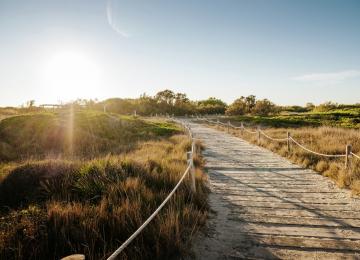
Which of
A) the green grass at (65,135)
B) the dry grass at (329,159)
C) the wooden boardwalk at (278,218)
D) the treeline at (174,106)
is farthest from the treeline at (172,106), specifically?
the wooden boardwalk at (278,218)

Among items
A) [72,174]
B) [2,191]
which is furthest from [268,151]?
[2,191]

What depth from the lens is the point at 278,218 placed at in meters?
6.04

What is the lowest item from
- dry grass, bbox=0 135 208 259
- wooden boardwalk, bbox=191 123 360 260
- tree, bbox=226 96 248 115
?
wooden boardwalk, bbox=191 123 360 260

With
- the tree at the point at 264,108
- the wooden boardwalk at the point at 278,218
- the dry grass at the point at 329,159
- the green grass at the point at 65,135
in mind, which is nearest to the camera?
the wooden boardwalk at the point at 278,218

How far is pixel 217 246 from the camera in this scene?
16.0ft

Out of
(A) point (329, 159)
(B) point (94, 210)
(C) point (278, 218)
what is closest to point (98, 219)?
(B) point (94, 210)

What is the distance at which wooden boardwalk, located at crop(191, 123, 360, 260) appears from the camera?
466 centimetres

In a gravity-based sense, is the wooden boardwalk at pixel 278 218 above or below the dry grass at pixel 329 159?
below

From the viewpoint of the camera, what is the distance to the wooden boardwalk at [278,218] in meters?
4.66

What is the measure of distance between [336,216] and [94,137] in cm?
1690

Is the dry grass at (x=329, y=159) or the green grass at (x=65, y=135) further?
the green grass at (x=65, y=135)

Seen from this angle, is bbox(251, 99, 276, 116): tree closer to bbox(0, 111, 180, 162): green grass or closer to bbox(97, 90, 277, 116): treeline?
bbox(97, 90, 277, 116): treeline

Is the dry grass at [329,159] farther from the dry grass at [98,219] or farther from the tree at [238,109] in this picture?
the tree at [238,109]

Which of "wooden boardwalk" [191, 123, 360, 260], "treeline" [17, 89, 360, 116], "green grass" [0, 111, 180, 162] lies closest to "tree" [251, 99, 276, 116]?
"treeline" [17, 89, 360, 116]
